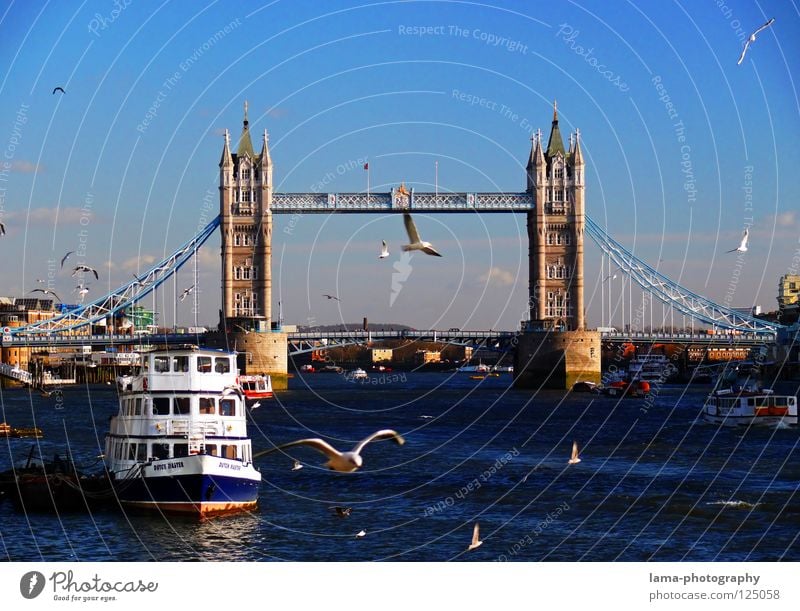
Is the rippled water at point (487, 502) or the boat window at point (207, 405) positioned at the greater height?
the boat window at point (207, 405)

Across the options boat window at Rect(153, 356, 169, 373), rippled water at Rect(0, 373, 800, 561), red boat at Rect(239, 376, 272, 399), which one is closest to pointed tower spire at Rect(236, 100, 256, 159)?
red boat at Rect(239, 376, 272, 399)

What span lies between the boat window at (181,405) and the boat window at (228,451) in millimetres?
1743

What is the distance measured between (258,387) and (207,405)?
81228 millimetres

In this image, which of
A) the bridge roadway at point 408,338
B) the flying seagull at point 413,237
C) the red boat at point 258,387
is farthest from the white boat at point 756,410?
the bridge roadway at point 408,338

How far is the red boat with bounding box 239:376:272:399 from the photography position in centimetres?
12719

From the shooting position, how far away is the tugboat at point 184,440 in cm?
4525

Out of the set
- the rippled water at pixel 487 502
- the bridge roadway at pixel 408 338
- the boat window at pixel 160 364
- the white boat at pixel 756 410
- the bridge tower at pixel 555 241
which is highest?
the bridge tower at pixel 555 241

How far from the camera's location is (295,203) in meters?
153

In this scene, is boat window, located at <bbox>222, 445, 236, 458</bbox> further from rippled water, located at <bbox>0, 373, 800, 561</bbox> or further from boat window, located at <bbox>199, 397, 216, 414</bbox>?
rippled water, located at <bbox>0, 373, 800, 561</bbox>

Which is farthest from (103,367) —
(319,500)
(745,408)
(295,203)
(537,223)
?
(319,500)

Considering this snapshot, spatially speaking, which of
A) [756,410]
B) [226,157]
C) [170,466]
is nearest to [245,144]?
[226,157]
